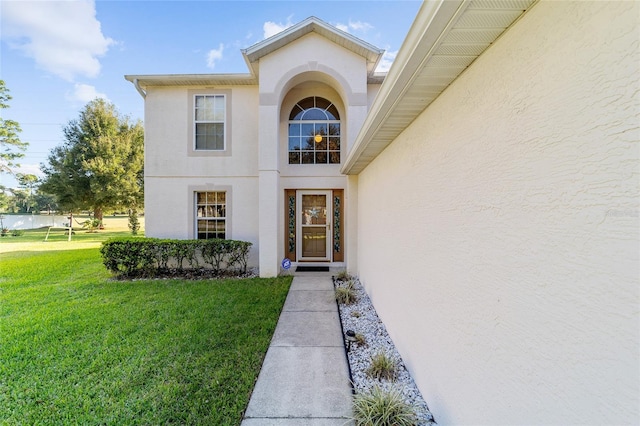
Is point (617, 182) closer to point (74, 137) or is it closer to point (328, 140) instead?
point (328, 140)

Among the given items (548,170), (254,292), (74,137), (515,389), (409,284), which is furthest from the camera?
(74,137)

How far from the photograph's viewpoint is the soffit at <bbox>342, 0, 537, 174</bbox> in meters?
1.36

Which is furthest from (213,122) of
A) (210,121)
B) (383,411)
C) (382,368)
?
(383,411)

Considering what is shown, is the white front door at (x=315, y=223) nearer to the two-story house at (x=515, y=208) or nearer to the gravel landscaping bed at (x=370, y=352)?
the gravel landscaping bed at (x=370, y=352)

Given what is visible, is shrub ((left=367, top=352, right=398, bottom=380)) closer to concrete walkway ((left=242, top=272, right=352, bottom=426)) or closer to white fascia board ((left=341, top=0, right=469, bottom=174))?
concrete walkway ((left=242, top=272, right=352, bottom=426))

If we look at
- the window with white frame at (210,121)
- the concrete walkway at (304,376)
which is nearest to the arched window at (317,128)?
the window with white frame at (210,121)

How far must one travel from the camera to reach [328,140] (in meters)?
7.96

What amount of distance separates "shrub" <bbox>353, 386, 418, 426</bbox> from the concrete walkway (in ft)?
0.47

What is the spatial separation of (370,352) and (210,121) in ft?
25.1

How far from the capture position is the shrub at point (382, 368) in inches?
113

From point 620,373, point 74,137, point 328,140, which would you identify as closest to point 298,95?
point 328,140

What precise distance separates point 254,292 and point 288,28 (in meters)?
6.38

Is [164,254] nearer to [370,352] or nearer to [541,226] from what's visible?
[370,352]

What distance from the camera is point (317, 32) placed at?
6801 mm
